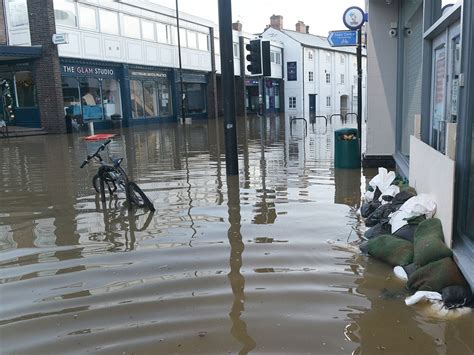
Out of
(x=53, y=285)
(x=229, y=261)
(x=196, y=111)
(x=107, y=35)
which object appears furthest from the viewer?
(x=196, y=111)

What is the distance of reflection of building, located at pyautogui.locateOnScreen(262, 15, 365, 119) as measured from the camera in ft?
173

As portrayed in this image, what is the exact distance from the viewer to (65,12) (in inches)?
963

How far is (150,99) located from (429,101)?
91.2 feet

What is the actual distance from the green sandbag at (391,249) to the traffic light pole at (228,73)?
5029 millimetres

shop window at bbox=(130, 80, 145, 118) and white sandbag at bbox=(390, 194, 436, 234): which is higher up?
shop window at bbox=(130, 80, 145, 118)

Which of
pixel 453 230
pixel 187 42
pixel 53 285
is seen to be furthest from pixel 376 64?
pixel 187 42

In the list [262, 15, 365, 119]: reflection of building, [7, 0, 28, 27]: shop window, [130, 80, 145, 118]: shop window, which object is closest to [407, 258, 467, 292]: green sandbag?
[7, 0, 28, 27]: shop window

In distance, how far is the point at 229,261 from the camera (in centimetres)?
493

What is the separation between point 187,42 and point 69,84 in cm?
1148

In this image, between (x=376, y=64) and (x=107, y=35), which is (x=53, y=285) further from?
(x=107, y=35)

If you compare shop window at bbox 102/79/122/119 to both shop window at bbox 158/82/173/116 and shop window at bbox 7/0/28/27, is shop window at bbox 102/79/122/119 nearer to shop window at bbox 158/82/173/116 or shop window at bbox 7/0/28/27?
shop window at bbox 158/82/173/116

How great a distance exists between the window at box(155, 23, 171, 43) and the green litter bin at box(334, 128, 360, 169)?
2412 cm

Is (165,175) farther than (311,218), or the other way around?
(165,175)

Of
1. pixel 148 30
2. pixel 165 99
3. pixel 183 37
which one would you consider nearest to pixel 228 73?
pixel 148 30
